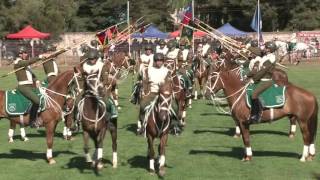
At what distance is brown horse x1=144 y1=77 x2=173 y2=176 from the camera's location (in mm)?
13688

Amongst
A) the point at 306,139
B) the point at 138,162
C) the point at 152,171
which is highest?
the point at 306,139

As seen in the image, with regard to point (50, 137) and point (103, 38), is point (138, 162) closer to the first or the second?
point (50, 137)

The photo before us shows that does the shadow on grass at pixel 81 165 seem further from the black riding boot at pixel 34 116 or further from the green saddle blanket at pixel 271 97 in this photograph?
the green saddle blanket at pixel 271 97

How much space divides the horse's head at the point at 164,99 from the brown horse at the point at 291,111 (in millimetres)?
2875

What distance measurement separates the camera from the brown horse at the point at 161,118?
13.7 m

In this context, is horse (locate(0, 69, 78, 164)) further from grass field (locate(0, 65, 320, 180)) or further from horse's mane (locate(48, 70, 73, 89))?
grass field (locate(0, 65, 320, 180))

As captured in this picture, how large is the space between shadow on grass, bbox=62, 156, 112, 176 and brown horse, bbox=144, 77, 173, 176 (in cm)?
160

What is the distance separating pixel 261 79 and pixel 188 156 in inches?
115

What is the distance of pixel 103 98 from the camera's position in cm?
1423

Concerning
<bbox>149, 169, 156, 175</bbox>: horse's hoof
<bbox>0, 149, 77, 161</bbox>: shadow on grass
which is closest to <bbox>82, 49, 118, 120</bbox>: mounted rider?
<bbox>149, 169, 156, 175</bbox>: horse's hoof

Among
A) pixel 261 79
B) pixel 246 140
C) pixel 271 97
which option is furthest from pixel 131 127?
pixel 271 97

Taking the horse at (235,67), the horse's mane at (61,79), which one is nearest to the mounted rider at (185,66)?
the horse at (235,67)

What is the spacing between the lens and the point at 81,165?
15.6 m

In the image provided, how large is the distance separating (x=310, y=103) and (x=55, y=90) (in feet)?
22.4
